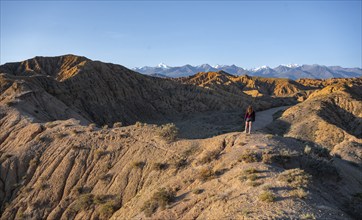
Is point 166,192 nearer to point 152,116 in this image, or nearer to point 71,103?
point 71,103

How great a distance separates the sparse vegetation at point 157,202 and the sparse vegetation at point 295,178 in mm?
4577

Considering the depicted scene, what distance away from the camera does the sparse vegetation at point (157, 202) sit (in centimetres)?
1461

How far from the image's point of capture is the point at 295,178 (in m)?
13.4

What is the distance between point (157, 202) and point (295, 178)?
5.59 metres

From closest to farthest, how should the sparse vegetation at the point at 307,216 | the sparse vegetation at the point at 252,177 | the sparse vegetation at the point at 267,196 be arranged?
the sparse vegetation at the point at 307,216, the sparse vegetation at the point at 267,196, the sparse vegetation at the point at 252,177

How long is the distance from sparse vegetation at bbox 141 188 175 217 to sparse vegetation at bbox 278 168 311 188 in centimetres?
458

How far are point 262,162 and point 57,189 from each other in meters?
12.0

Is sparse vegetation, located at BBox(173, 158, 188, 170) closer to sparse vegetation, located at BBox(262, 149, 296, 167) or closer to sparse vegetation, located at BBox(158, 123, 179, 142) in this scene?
sparse vegetation, located at BBox(158, 123, 179, 142)

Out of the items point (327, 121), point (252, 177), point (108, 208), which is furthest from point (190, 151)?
point (327, 121)

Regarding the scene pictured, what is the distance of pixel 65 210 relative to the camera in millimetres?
18891

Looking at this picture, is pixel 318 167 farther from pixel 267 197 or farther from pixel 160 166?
pixel 160 166

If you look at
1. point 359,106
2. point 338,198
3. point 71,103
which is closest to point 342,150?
point 338,198

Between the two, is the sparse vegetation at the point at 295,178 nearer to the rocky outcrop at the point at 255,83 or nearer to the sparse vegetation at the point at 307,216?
the sparse vegetation at the point at 307,216

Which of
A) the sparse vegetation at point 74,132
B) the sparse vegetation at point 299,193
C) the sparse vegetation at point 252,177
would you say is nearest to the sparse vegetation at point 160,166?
the sparse vegetation at point 252,177
